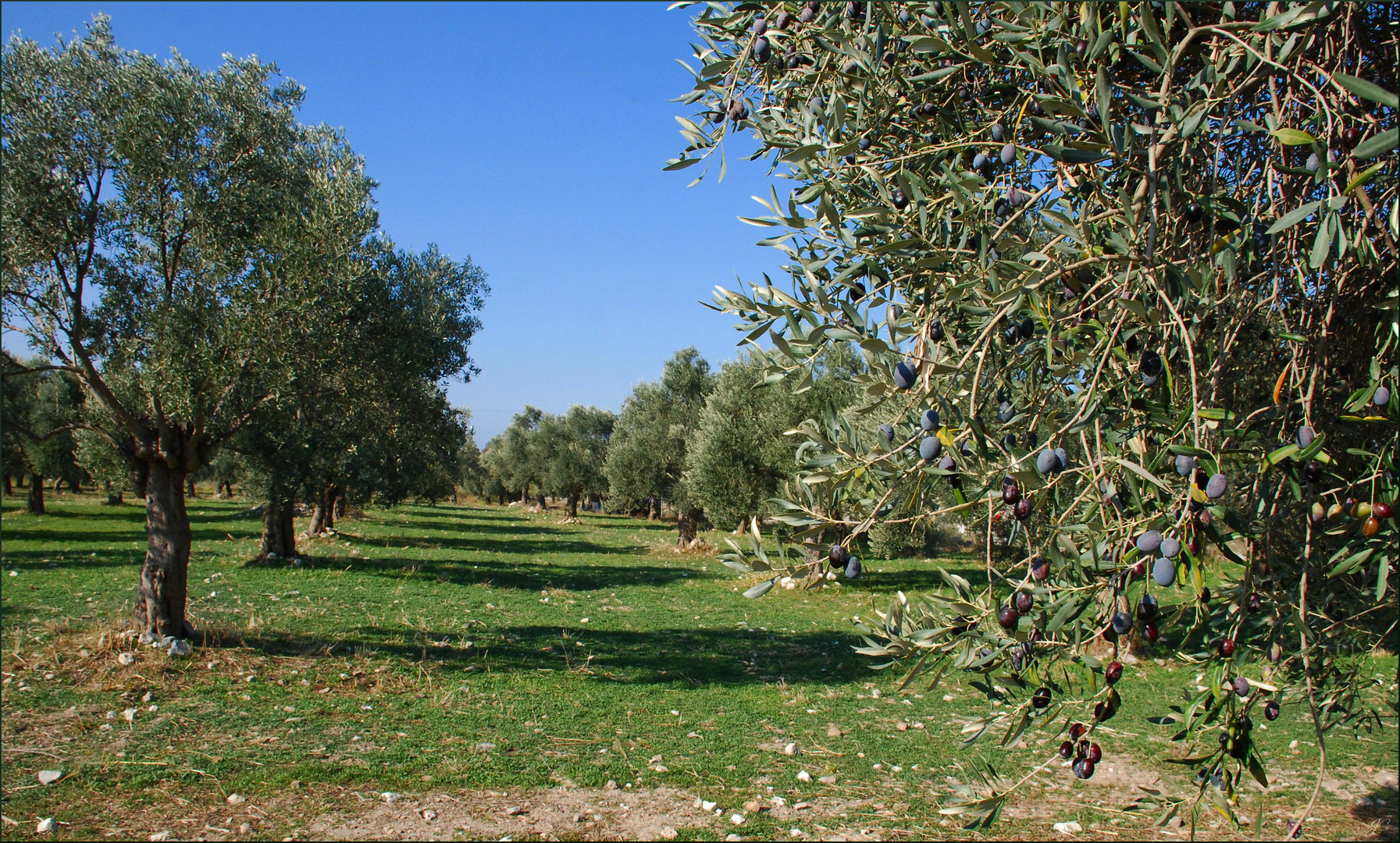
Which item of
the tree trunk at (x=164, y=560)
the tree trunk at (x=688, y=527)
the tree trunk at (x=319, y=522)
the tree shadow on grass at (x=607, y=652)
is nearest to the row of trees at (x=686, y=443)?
the tree trunk at (x=688, y=527)

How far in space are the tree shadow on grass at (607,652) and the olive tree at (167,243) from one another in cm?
166

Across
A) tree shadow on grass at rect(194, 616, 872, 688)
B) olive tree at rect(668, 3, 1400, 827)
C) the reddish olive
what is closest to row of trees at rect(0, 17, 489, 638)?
tree shadow on grass at rect(194, 616, 872, 688)

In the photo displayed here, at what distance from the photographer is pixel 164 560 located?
32.0ft

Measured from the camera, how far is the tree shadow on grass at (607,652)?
10703 millimetres

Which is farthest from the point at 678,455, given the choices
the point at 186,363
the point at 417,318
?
the point at 186,363

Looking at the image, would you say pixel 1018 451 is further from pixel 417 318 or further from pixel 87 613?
pixel 87 613

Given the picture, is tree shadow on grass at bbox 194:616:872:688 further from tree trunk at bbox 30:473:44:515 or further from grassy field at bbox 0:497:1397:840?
tree trunk at bbox 30:473:44:515

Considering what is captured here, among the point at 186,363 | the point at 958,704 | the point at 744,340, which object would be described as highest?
the point at 186,363

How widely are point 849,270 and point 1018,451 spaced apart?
89 cm

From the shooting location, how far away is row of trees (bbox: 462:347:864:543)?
71.2ft

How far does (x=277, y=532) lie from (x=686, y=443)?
13.9m

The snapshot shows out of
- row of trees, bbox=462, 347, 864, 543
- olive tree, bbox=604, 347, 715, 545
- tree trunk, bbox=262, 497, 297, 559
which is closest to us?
tree trunk, bbox=262, 497, 297, 559

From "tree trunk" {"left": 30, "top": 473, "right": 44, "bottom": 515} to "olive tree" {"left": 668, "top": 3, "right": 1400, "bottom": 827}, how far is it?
43.0m

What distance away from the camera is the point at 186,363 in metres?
8.88
